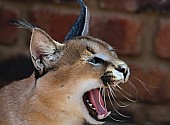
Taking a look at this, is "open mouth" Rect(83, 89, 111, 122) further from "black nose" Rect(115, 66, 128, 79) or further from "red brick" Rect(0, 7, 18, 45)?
"red brick" Rect(0, 7, 18, 45)

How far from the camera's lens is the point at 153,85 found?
1979 millimetres

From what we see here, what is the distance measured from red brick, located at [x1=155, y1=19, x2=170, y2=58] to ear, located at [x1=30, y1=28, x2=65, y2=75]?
64 centimetres

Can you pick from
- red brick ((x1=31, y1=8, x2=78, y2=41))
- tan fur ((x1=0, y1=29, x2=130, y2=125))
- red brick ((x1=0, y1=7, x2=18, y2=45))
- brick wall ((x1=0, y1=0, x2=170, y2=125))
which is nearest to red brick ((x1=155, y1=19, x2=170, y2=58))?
brick wall ((x1=0, y1=0, x2=170, y2=125))

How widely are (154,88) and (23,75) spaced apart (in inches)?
16.1

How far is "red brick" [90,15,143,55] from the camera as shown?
1933 mm

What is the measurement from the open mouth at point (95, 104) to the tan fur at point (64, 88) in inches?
0.5

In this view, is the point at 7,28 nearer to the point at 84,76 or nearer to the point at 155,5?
the point at 155,5

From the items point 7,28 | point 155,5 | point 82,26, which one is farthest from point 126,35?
point 82,26

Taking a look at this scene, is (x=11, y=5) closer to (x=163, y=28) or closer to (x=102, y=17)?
(x=102, y=17)

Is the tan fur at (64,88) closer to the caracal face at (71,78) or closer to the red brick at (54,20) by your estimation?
the caracal face at (71,78)

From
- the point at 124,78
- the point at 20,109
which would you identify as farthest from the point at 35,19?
the point at 124,78

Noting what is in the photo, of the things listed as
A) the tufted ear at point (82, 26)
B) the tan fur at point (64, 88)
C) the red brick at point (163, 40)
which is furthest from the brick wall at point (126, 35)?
the tan fur at point (64, 88)

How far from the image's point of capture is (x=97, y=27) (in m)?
1.96

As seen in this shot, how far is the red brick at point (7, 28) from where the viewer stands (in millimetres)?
1990
